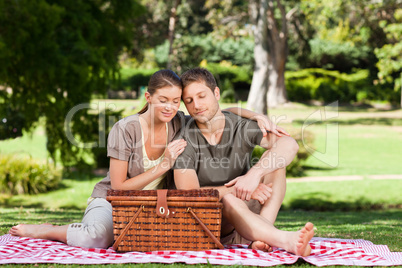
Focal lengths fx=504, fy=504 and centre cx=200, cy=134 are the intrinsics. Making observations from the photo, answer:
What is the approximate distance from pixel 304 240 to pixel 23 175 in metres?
9.62

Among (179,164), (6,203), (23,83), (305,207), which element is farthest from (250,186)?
(6,203)

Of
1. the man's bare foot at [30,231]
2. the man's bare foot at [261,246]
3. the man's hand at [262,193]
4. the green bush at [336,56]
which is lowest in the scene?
the man's bare foot at [30,231]

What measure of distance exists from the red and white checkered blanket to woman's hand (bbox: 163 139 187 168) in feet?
2.25

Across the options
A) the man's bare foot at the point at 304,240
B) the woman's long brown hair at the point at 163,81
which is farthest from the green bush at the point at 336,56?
the man's bare foot at the point at 304,240

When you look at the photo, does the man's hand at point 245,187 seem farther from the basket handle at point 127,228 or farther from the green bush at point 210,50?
the green bush at point 210,50

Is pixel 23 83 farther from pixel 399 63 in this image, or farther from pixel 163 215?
pixel 399 63

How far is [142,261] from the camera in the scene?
3.25 metres

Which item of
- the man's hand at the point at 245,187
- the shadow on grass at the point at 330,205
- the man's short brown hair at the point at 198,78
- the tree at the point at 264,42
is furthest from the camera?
the tree at the point at 264,42

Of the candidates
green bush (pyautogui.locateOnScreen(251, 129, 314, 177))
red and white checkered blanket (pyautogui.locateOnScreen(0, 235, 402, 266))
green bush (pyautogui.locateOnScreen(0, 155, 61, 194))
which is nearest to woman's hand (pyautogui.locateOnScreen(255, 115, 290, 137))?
red and white checkered blanket (pyautogui.locateOnScreen(0, 235, 402, 266))

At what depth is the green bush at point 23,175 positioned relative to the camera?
37.7 feet

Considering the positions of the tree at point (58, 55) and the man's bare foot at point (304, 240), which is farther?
the tree at point (58, 55)

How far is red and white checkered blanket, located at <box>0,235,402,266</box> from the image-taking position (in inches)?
128

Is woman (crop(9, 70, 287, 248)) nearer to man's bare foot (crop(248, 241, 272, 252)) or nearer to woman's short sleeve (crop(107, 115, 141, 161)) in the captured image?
woman's short sleeve (crop(107, 115, 141, 161))

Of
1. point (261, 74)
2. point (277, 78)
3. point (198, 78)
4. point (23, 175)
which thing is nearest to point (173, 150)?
point (198, 78)
